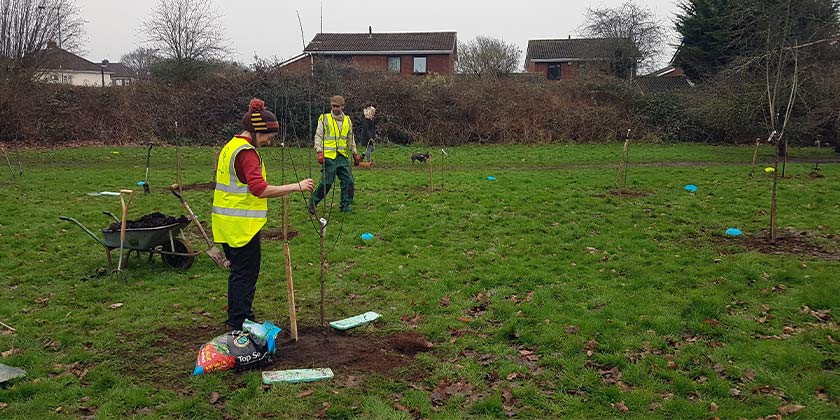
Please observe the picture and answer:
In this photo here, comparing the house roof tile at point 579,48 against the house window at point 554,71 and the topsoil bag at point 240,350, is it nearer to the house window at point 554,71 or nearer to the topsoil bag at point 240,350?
the house window at point 554,71

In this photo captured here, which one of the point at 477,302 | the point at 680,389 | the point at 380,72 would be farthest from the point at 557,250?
the point at 380,72

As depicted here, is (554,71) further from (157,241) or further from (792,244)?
(157,241)

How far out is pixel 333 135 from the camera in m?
9.66

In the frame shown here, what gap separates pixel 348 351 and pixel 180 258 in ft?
11.2

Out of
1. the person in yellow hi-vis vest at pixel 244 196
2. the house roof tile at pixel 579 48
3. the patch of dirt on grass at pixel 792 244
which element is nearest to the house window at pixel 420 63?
the house roof tile at pixel 579 48

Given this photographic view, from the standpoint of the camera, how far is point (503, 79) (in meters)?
28.8

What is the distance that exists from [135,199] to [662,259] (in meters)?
9.73

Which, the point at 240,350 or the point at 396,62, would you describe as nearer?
the point at 240,350

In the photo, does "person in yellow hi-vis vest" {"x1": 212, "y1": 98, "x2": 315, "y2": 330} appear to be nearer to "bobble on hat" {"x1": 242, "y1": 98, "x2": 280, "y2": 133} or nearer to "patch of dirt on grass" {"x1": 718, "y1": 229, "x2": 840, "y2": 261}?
"bobble on hat" {"x1": 242, "y1": 98, "x2": 280, "y2": 133}

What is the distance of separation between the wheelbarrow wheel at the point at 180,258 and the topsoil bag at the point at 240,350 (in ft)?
9.23

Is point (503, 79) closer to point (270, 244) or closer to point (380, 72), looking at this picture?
point (380, 72)

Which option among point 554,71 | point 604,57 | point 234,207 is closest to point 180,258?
point 234,207

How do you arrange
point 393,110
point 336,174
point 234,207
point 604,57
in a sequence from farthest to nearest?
point 604,57 < point 393,110 < point 336,174 < point 234,207

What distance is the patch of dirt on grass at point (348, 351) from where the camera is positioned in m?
4.78
